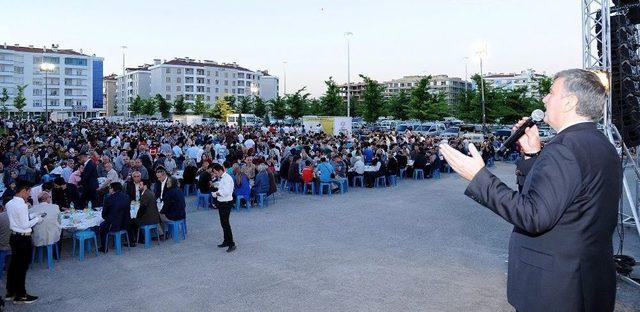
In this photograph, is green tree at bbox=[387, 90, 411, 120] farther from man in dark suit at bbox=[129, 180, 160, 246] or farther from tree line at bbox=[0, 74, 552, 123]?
man in dark suit at bbox=[129, 180, 160, 246]

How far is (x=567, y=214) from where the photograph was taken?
1891 mm

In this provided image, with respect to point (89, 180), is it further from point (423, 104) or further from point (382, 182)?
point (423, 104)

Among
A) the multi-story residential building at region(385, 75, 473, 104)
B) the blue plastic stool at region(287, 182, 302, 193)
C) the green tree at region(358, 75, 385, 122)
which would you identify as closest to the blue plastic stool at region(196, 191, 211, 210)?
the blue plastic stool at region(287, 182, 302, 193)

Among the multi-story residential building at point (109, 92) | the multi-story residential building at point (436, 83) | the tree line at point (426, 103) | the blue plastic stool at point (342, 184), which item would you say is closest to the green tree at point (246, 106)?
the tree line at point (426, 103)

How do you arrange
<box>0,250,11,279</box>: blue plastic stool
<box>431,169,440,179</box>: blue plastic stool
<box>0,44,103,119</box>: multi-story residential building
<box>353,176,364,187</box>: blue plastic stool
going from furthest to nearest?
<box>0,44,103,119</box>: multi-story residential building
<box>431,169,440,179</box>: blue plastic stool
<box>353,176,364,187</box>: blue plastic stool
<box>0,250,11,279</box>: blue plastic stool

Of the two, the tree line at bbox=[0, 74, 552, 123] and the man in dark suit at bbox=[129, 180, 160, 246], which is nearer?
the man in dark suit at bbox=[129, 180, 160, 246]

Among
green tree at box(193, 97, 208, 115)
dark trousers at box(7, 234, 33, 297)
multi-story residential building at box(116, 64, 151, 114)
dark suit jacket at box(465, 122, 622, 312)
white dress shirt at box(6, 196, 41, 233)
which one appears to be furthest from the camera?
multi-story residential building at box(116, 64, 151, 114)

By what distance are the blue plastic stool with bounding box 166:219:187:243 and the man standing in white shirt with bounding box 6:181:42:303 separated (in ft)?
10.6

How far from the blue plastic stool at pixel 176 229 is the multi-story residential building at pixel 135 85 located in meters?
102

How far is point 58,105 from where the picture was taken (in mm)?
88750

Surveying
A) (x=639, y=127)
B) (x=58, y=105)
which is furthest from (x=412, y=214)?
(x=58, y=105)

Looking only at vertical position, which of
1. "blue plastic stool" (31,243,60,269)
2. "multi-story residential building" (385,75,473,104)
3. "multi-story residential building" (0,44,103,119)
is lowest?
"blue plastic stool" (31,243,60,269)

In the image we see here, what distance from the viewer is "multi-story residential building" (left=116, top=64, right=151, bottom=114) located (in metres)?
108

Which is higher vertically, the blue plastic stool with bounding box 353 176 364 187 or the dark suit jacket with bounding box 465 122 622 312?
the dark suit jacket with bounding box 465 122 622 312
